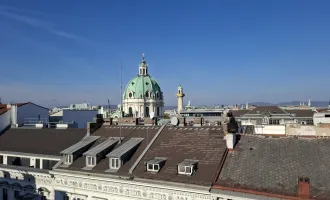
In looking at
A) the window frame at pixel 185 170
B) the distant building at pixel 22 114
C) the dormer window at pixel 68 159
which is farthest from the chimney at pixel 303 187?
the distant building at pixel 22 114

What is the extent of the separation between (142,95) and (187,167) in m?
118

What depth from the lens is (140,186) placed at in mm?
29828

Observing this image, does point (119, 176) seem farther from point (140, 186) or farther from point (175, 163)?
point (175, 163)

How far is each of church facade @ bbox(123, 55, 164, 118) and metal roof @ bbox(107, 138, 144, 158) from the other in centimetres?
10809

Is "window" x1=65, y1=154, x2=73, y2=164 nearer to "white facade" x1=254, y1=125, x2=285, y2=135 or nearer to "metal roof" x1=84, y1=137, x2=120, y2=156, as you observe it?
"metal roof" x1=84, y1=137, x2=120, y2=156

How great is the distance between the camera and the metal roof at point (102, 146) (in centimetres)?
3374

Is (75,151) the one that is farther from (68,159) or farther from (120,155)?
(120,155)

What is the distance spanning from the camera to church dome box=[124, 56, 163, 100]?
146625 mm

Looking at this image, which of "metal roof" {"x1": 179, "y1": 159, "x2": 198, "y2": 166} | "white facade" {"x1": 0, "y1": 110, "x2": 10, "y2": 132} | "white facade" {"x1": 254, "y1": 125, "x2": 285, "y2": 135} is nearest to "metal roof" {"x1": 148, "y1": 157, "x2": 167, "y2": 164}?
"metal roof" {"x1": 179, "y1": 159, "x2": 198, "y2": 166}

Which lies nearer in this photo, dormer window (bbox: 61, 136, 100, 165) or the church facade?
dormer window (bbox: 61, 136, 100, 165)

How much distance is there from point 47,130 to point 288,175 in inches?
1211

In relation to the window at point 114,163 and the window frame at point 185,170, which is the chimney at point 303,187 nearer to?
the window frame at point 185,170

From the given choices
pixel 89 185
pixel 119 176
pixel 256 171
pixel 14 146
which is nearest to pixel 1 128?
pixel 14 146

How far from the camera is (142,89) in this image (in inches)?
5758
